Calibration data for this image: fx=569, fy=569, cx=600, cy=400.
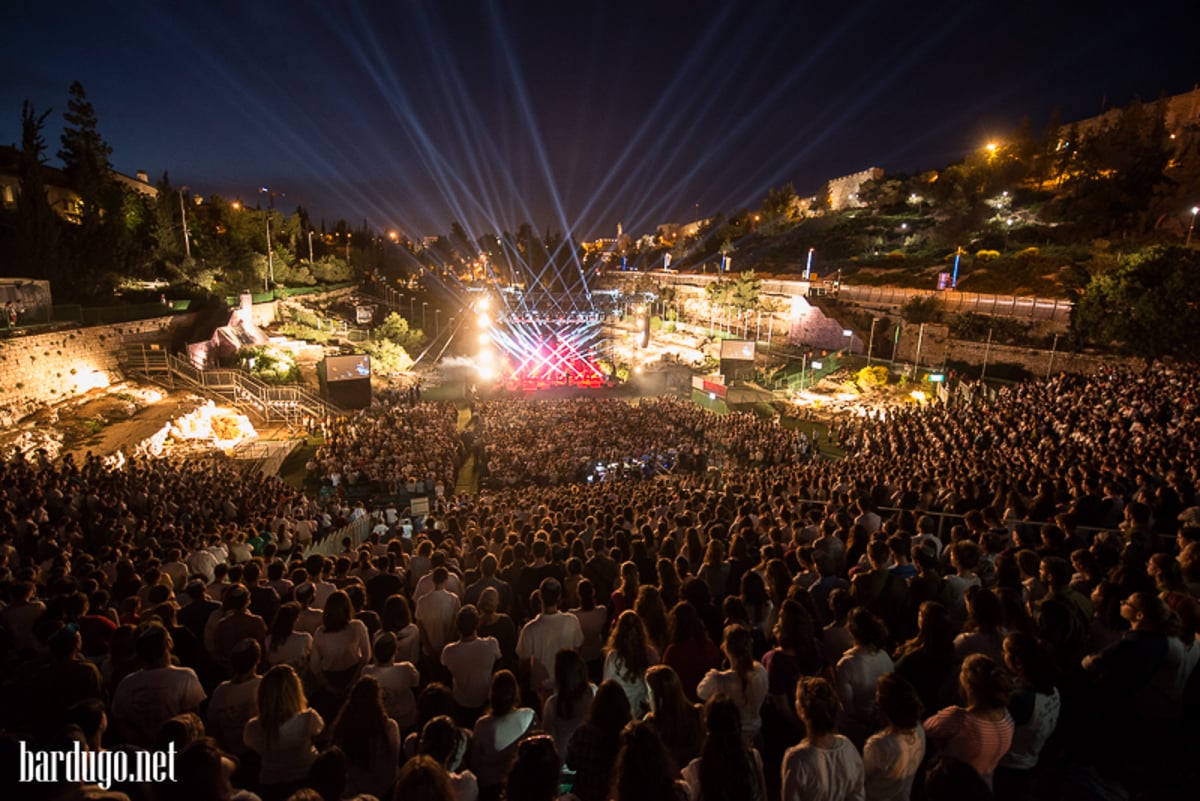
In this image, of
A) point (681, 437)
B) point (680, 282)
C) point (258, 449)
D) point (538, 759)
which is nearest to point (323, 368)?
point (258, 449)

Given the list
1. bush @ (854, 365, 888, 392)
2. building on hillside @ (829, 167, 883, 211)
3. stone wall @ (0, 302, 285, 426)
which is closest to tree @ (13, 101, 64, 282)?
stone wall @ (0, 302, 285, 426)

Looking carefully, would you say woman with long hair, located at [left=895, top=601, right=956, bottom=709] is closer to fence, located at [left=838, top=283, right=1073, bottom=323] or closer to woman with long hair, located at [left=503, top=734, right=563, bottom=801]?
woman with long hair, located at [left=503, top=734, right=563, bottom=801]

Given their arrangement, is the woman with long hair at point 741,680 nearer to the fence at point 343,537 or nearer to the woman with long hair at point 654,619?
the woman with long hair at point 654,619

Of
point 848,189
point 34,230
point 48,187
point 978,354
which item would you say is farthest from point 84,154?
point 848,189

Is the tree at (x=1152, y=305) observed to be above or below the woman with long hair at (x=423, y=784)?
above

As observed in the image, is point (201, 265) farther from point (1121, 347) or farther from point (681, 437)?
point (1121, 347)

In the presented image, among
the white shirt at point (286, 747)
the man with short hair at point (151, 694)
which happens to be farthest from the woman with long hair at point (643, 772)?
the man with short hair at point (151, 694)
